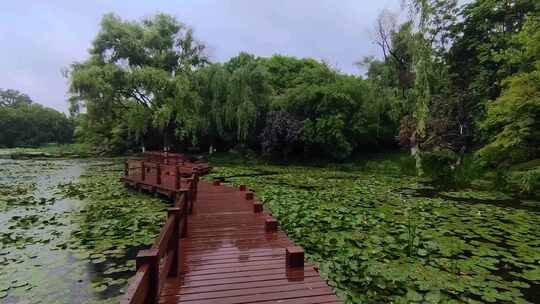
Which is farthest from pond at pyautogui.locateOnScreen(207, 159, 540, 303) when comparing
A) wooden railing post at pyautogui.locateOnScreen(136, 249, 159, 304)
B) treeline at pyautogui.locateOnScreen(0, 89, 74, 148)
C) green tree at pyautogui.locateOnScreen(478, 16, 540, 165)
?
treeline at pyautogui.locateOnScreen(0, 89, 74, 148)

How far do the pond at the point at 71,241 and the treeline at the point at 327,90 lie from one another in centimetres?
1052

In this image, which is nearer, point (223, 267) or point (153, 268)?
point (153, 268)

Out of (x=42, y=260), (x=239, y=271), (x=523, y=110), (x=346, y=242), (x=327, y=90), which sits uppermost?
(x=327, y=90)

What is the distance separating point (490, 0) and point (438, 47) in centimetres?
351

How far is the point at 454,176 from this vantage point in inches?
558

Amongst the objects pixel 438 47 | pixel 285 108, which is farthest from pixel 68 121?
pixel 438 47

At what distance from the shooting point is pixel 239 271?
137 inches

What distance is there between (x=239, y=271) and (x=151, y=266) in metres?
1.33

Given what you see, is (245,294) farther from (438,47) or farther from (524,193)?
(438,47)

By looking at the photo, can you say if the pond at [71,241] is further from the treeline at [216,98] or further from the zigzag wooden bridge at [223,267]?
the treeline at [216,98]

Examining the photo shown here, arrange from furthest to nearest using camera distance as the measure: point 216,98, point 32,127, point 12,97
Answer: point 12,97
point 32,127
point 216,98

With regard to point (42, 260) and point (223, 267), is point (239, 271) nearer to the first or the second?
point (223, 267)

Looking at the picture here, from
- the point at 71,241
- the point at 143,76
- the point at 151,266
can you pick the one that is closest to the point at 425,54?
the point at 71,241

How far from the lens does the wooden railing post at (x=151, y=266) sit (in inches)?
91.2
